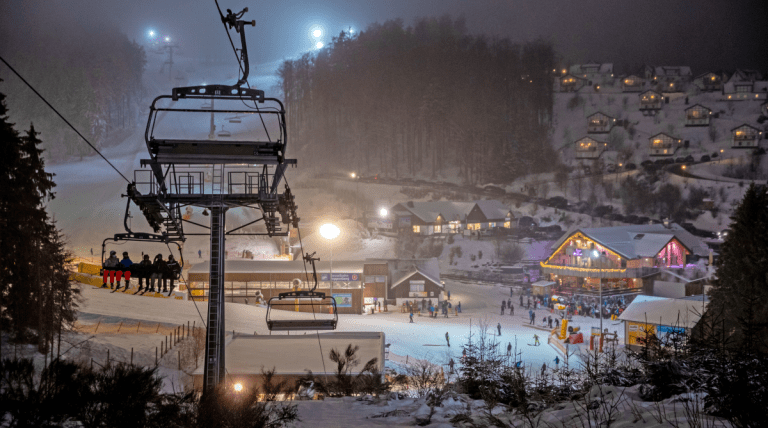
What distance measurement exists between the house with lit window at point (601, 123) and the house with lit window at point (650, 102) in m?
5.48

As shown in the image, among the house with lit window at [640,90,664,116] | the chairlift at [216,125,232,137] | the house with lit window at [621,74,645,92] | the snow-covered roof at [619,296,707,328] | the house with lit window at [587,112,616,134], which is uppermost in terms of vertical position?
the house with lit window at [621,74,645,92]

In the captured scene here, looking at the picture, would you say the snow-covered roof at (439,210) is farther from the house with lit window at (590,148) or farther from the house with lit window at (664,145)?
the house with lit window at (664,145)

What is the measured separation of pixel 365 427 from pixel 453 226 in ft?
140

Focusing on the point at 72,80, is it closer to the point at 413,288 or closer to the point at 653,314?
the point at 413,288

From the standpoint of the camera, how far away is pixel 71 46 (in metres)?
74.6

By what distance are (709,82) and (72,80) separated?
290 feet

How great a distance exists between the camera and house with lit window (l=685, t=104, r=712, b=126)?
203 feet

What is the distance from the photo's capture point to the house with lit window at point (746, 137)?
5697cm

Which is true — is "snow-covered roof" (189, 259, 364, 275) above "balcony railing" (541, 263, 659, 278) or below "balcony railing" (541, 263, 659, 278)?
above

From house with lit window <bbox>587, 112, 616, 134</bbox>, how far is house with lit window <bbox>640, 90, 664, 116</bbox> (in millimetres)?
5477

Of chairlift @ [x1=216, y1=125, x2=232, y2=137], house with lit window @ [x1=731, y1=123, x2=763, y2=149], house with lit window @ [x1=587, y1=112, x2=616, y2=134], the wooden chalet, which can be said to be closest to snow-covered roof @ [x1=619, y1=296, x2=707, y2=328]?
the wooden chalet

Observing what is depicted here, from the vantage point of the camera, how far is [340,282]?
27859 mm

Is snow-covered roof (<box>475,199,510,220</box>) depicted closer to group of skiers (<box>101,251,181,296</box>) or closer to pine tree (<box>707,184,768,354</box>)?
pine tree (<box>707,184,768,354</box>)

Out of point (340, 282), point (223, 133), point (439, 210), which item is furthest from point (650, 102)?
point (340, 282)
